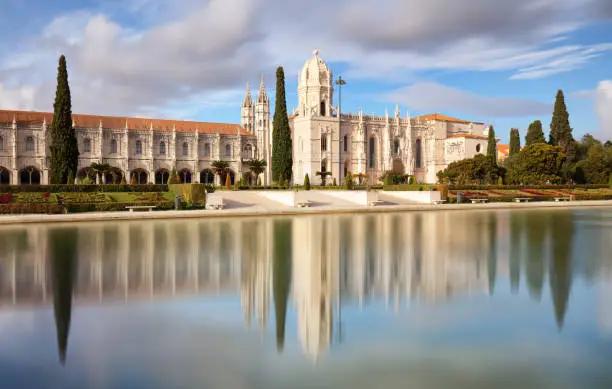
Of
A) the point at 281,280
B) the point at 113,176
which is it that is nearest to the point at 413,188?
the point at 281,280

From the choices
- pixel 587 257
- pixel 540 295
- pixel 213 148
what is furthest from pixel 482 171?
pixel 540 295

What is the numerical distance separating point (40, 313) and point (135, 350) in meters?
2.40

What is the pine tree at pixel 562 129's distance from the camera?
58375 millimetres

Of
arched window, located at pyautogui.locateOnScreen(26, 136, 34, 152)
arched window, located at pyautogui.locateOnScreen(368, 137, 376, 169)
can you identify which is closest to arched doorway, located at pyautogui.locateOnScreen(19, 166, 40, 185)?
arched window, located at pyautogui.locateOnScreen(26, 136, 34, 152)

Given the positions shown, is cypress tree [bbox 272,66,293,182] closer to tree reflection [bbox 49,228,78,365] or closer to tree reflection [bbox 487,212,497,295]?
tree reflection [bbox 487,212,497,295]

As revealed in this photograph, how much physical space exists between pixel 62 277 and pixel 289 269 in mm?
4257

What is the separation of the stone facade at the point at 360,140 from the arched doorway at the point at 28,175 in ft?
90.4

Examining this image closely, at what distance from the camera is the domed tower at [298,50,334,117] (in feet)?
215

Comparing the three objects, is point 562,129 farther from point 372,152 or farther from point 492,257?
point 492,257

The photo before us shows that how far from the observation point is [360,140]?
6650cm

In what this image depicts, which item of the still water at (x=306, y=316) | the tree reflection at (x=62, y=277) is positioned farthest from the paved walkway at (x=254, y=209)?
the still water at (x=306, y=316)

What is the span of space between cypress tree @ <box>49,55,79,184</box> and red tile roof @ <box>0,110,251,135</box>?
1582 centimetres

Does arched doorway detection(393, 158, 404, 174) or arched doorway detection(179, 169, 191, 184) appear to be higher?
arched doorway detection(393, 158, 404, 174)

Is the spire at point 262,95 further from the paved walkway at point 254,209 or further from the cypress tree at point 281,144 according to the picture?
the paved walkway at point 254,209
